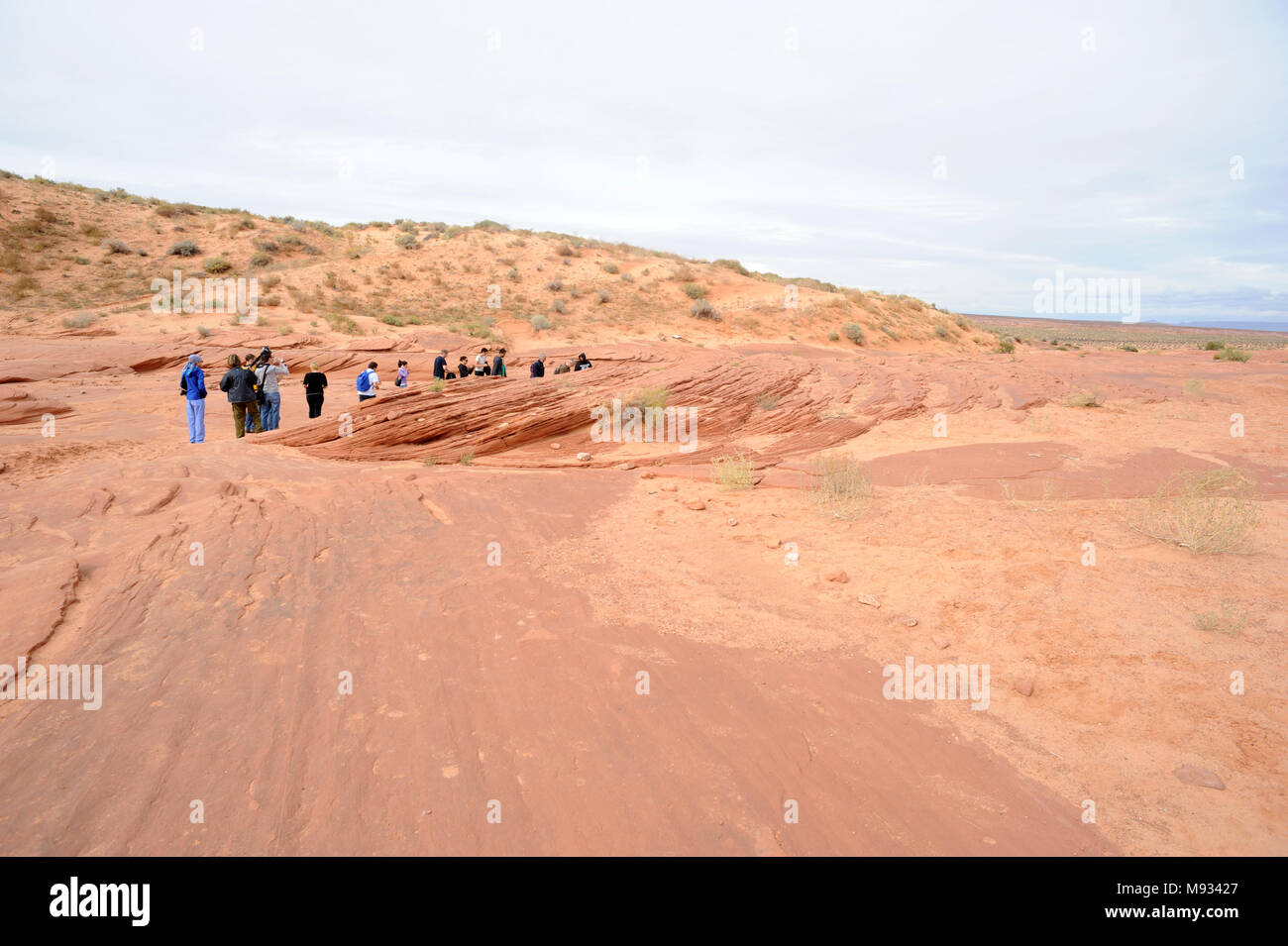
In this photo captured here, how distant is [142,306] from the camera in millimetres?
24250

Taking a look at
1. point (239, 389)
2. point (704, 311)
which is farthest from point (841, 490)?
point (704, 311)

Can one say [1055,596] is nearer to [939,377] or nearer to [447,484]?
[447,484]

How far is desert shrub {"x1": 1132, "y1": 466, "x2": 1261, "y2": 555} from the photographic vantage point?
19.1 ft

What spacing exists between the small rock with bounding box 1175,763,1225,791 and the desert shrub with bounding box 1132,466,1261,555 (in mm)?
3483

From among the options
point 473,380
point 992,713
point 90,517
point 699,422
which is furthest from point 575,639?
point 473,380

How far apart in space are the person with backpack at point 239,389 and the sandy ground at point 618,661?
8.32ft

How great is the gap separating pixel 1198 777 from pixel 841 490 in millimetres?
5123

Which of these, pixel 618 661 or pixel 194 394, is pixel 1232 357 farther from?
pixel 194 394

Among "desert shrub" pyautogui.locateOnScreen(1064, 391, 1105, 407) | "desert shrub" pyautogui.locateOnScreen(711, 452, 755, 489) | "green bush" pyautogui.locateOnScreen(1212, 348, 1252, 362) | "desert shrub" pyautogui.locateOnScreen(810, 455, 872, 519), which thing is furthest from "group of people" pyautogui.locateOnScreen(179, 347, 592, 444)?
"green bush" pyautogui.locateOnScreen(1212, 348, 1252, 362)

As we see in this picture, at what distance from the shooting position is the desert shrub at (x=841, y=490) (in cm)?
748

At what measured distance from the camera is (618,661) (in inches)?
170

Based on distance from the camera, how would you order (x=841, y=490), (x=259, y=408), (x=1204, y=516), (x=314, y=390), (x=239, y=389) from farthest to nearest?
1. (x=314, y=390)
2. (x=259, y=408)
3. (x=239, y=389)
4. (x=841, y=490)
5. (x=1204, y=516)

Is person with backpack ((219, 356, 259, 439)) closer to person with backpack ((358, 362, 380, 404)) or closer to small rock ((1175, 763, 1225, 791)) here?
person with backpack ((358, 362, 380, 404))

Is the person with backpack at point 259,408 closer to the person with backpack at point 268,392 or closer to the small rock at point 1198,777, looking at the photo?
the person with backpack at point 268,392
